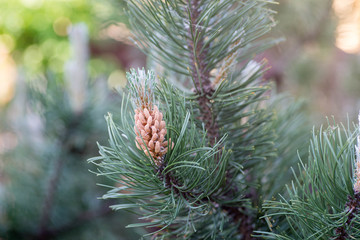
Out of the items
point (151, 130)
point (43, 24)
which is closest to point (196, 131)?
point (151, 130)

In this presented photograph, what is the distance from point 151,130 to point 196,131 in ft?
0.14

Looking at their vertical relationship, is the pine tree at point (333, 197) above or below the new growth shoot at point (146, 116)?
below

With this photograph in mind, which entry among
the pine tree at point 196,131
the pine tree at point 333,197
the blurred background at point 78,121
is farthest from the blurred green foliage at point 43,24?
the pine tree at point 333,197

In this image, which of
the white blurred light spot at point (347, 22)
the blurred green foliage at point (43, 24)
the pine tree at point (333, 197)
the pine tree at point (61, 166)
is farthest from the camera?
the blurred green foliage at point (43, 24)

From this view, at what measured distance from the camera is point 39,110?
0.50m

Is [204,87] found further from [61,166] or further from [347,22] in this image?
[347,22]

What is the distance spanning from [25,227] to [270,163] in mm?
433

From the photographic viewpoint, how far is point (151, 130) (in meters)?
0.22

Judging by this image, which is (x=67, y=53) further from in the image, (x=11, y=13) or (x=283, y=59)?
(x=283, y=59)

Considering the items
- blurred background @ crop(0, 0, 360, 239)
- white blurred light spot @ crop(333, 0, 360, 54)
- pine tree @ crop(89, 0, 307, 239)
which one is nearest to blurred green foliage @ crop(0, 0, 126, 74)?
blurred background @ crop(0, 0, 360, 239)

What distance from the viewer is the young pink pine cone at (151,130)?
8.5 inches

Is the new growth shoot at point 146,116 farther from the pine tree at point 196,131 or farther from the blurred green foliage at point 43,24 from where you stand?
the blurred green foliage at point 43,24

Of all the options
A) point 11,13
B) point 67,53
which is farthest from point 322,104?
point 11,13

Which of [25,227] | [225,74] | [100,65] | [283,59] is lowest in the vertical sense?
[25,227]
